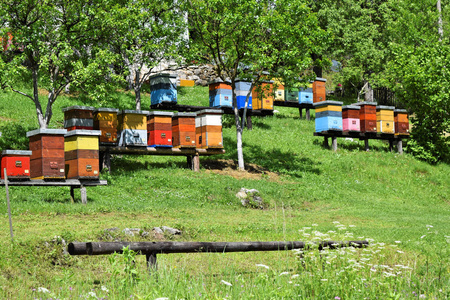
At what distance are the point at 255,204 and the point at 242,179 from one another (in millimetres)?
3219

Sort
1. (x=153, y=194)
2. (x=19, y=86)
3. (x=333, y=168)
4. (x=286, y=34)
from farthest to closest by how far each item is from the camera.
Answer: (x=19, y=86) < (x=333, y=168) < (x=286, y=34) < (x=153, y=194)

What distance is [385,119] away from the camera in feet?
106

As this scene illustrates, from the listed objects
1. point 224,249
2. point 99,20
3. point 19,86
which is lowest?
point 224,249

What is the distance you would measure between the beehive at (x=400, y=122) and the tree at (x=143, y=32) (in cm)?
1440

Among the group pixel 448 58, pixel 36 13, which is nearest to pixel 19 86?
pixel 36 13

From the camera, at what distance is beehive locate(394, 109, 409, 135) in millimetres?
33156

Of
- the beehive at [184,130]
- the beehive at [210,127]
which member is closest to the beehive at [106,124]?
the beehive at [184,130]

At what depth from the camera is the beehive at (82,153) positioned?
1784cm

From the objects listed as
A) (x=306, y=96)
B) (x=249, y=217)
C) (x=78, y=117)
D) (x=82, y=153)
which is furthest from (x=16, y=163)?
(x=306, y=96)

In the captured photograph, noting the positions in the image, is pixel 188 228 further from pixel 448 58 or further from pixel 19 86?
pixel 448 58

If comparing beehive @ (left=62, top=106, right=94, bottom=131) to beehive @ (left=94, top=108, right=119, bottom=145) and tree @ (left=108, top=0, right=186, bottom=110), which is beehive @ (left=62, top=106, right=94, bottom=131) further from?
tree @ (left=108, top=0, right=186, bottom=110)

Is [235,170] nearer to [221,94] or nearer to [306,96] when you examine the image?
[221,94]

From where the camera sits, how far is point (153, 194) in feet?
65.6

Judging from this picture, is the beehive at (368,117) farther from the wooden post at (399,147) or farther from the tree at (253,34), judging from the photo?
the tree at (253,34)
